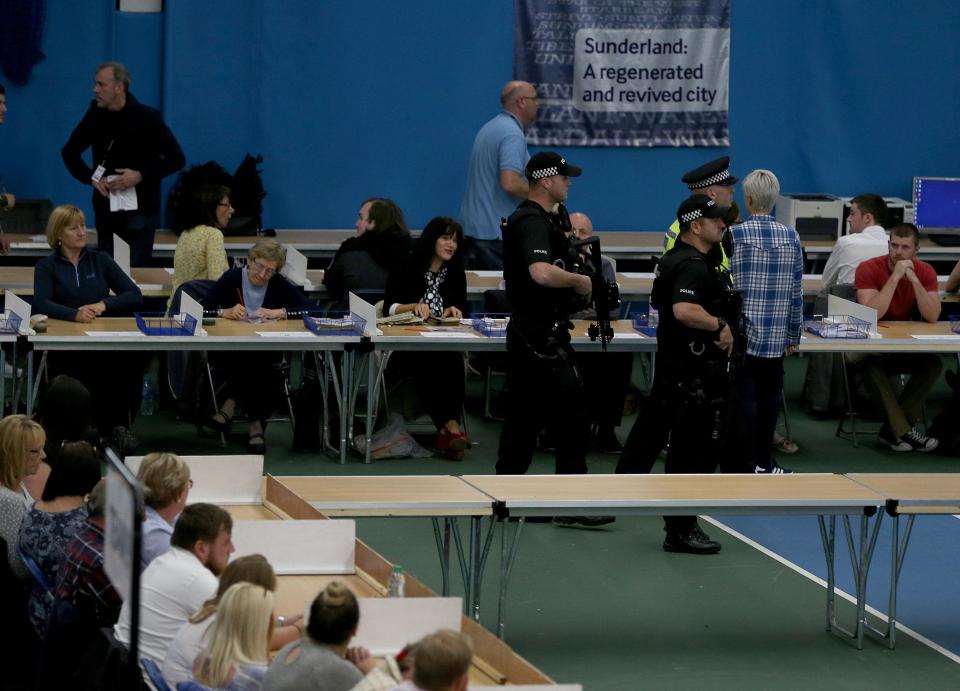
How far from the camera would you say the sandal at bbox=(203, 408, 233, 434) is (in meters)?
8.80

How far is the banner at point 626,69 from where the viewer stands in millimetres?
12234

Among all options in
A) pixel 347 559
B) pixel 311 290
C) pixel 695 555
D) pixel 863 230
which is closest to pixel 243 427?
pixel 311 290

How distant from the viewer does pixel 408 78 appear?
12.1 meters

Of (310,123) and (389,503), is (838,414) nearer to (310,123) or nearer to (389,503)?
(310,123)

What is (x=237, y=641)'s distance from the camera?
3973 mm

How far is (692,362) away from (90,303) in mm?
3426

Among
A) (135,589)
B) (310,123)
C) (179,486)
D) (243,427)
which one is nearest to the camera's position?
(135,589)

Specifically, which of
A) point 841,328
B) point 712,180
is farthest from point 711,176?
point 841,328

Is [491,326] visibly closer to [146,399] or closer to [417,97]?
[146,399]

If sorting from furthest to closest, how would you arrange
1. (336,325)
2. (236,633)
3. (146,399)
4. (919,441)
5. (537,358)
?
(146,399)
(919,441)
(336,325)
(537,358)
(236,633)

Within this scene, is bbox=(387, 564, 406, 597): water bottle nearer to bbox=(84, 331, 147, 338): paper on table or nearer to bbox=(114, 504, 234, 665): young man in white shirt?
bbox=(114, 504, 234, 665): young man in white shirt

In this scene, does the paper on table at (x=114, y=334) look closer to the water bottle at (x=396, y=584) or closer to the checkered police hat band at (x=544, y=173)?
the checkered police hat band at (x=544, y=173)

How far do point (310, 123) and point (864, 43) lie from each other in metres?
4.30

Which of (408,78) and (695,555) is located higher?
(408,78)
